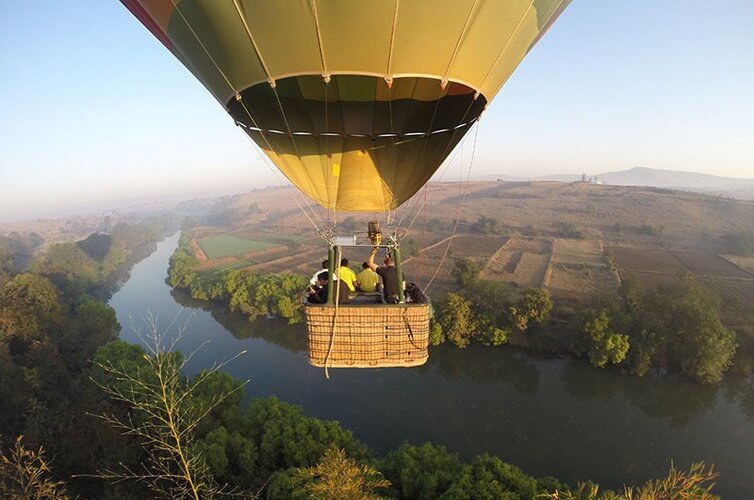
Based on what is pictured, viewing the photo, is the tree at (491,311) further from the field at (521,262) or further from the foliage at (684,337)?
the field at (521,262)

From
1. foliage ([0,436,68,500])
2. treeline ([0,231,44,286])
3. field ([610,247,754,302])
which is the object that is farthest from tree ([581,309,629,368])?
treeline ([0,231,44,286])

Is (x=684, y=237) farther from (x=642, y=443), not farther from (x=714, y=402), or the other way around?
(x=642, y=443)

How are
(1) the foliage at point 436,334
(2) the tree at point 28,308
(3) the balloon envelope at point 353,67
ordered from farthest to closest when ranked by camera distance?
(1) the foliage at point 436,334 < (2) the tree at point 28,308 < (3) the balloon envelope at point 353,67

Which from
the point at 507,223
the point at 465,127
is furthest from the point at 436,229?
the point at 465,127

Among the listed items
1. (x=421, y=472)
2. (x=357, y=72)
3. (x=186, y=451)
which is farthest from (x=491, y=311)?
(x=357, y=72)

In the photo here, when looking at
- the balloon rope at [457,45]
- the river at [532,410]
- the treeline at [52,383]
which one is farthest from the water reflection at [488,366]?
the balloon rope at [457,45]

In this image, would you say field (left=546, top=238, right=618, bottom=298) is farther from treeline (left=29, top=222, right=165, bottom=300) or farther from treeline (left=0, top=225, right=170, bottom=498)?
treeline (left=29, top=222, right=165, bottom=300)
